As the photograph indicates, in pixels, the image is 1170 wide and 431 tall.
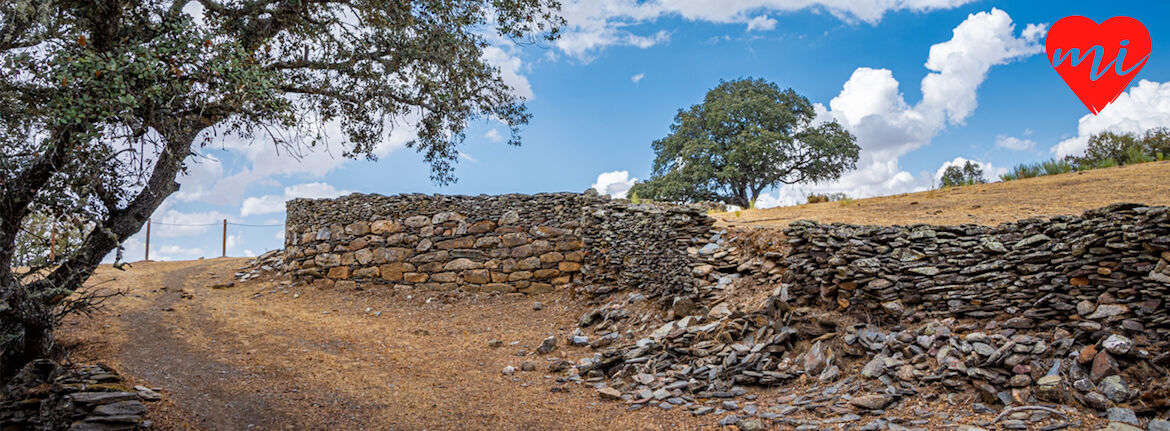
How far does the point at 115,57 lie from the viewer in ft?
18.1

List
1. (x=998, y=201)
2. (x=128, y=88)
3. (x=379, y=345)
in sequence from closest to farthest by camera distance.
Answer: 1. (x=128, y=88)
2. (x=379, y=345)
3. (x=998, y=201)

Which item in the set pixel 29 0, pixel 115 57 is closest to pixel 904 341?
pixel 115 57

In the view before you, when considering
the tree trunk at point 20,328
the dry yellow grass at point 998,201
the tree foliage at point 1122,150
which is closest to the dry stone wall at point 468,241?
the dry yellow grass at point 998,201

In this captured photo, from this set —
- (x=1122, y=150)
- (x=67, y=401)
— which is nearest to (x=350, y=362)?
(x=67, y=401)

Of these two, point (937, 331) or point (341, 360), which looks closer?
point (937, 331)

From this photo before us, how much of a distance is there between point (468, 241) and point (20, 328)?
841 cm

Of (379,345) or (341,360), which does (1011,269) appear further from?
(379,345)

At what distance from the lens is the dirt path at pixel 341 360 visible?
6.65m

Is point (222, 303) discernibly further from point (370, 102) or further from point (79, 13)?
point (79, 13)

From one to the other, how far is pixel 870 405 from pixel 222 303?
1346 centimetres

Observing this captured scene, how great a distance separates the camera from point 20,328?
6.36 meters

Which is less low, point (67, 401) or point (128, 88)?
point (128, 88)

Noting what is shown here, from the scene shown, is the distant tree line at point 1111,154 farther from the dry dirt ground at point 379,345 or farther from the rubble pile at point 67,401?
the rubble pile at point 67,401

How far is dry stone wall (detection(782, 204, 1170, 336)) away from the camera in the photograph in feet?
18.1
